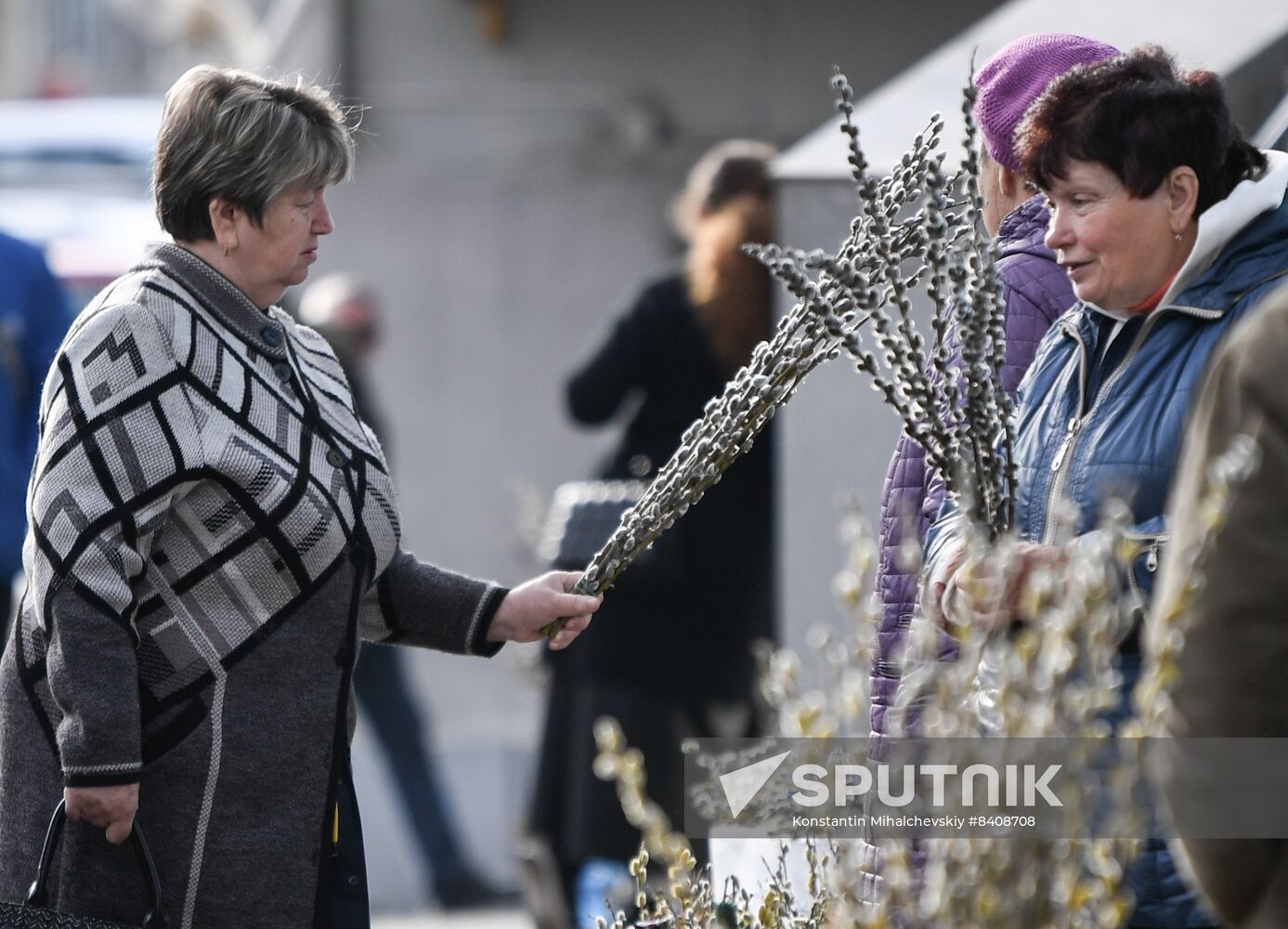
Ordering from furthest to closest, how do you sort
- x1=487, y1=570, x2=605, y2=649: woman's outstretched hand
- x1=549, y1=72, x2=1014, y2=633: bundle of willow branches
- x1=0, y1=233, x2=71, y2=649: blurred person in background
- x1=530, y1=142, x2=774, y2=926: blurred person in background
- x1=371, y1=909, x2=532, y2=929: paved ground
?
x1=371, y1=909, x2=532, y2=929: paved ground, x1=530, y1=142, x2=774, y2=926: blurred person in background, x1=0, y1=233, x2=71, y2=649: blurred person in background, x1=487, y1=570, x2=605, y2=649: woman's outstretched hand, x1=549, y1=72, x2=1014, y2=633: bundle of willow branches

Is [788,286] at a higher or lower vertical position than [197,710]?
higher

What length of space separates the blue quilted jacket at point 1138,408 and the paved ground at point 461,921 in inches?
148

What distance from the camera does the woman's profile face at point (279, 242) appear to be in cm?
237

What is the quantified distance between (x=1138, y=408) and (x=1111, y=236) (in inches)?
7.2

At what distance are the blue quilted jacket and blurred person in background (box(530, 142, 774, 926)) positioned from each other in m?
2.36

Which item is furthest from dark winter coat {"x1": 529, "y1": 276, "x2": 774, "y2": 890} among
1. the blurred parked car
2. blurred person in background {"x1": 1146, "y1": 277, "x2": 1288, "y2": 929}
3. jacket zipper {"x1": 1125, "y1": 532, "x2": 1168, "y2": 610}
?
the blurred parked car

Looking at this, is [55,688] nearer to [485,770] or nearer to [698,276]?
[698,276]

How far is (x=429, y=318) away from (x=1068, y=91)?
233 inches

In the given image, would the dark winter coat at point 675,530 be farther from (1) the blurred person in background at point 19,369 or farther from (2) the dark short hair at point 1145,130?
(2) the dark short hair at point 1145,130

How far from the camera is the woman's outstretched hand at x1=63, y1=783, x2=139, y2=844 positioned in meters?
2.21

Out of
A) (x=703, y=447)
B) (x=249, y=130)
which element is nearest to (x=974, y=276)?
(x=703, y=447)

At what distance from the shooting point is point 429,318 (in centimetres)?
771

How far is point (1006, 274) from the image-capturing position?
7.60 feet

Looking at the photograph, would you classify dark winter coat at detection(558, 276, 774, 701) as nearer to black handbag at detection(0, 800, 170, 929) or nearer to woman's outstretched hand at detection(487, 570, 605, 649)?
woman's outstretched hand at detection(487, 570, 605, 649)
